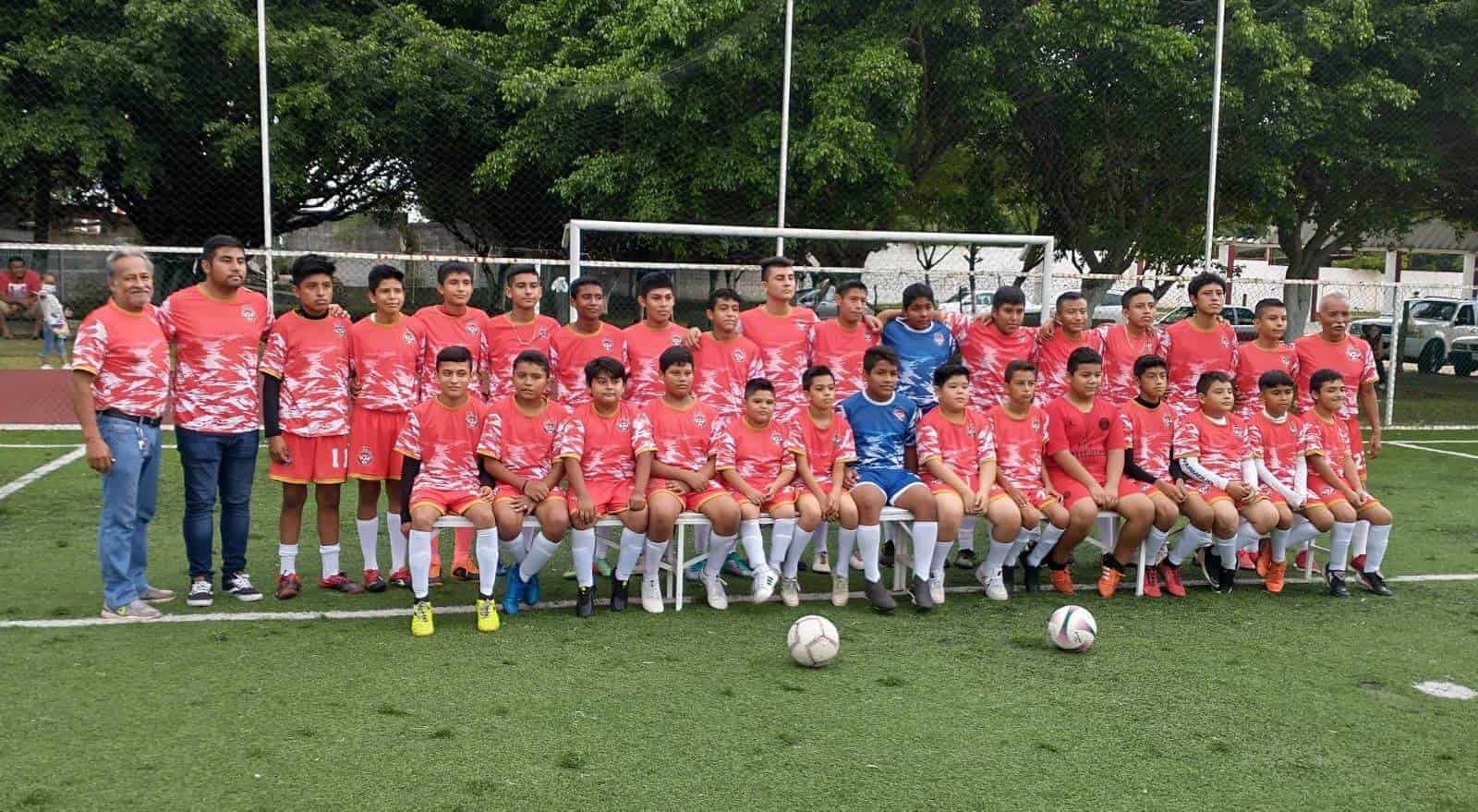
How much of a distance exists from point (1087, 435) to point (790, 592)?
1848mm

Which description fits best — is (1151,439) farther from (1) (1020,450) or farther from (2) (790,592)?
(2) (790,592)

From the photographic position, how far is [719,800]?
11.6 feet

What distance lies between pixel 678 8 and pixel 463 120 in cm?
419

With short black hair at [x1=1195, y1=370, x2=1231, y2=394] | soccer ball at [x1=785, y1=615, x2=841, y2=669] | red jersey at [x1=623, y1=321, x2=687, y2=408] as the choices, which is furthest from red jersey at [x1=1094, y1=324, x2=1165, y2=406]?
soccer ball at [x1=785, y1=615, x2=841, y2=669]

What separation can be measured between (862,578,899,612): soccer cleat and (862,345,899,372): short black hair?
1112 mm

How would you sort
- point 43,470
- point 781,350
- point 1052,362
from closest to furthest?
point 781,350 → point 1052,362 → point 43,470

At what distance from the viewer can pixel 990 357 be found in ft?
21.9

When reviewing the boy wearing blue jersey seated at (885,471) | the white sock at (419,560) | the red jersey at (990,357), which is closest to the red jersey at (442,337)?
the white sock at (419,560)

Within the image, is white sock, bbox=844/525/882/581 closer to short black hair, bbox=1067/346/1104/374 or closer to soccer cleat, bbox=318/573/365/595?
short black hair, bbox=1067/346/1104/374

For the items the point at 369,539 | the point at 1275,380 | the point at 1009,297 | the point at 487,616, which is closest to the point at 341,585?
the point at 369,539

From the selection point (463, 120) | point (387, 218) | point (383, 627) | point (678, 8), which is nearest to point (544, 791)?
point (383, 627)

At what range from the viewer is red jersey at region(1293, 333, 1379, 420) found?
6816mm

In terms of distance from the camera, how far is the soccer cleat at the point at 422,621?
203 inches

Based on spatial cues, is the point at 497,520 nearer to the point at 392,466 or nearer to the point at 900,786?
the point at 392,466
